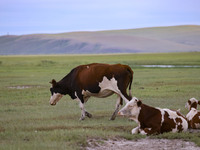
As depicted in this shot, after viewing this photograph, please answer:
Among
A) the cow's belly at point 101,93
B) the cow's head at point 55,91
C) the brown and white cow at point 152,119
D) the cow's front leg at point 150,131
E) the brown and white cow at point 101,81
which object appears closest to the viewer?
the cow's front leg at point 150,131

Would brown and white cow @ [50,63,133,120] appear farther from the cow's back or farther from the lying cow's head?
the lying cow's head

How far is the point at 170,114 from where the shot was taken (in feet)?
36.2

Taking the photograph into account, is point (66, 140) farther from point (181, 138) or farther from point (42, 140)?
point (181, 138)

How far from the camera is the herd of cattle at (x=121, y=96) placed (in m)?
10.8

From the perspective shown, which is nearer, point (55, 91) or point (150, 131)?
point (150, 131)

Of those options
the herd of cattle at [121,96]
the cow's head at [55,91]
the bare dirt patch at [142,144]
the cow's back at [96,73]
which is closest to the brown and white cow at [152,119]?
the herd of cattle at [121,96]

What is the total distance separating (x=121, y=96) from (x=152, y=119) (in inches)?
115

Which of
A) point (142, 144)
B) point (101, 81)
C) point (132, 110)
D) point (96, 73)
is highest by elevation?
point (96, 73)

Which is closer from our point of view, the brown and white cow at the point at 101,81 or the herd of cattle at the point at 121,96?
the herd of cattle at the point at 121,96

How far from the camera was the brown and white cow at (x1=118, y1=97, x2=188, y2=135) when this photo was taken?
1076 centimetres

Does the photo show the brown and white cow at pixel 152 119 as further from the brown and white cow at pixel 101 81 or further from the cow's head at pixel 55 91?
the cow's head at pixel 55 91

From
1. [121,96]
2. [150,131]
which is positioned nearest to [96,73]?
[121,96]

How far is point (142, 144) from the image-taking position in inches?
387

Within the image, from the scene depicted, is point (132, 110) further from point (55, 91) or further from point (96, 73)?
point (55, 91)
